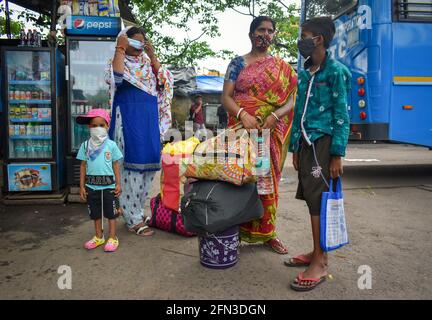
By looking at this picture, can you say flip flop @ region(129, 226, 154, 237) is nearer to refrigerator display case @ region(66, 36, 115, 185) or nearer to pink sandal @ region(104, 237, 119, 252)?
pink sandal @ region(104, 237, 119, 252)

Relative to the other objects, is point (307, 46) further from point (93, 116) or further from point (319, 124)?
point (93, 116)

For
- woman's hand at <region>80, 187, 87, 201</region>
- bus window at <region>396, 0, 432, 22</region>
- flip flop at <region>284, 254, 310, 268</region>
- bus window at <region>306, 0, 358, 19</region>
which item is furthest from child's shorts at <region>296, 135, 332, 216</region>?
bus window at <region>306, 0, 358, 19</region>

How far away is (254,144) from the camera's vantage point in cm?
276

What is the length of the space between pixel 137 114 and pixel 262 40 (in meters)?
1.29

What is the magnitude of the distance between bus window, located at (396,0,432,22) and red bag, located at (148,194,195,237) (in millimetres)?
4462

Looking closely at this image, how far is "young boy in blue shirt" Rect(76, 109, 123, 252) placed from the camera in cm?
311

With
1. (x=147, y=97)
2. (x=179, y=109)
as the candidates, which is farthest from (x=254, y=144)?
(x=179, y=109)

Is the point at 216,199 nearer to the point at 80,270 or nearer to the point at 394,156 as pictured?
the point at 80,270

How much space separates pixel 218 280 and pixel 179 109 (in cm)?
1316

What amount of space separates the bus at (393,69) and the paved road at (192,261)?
5.08 feet

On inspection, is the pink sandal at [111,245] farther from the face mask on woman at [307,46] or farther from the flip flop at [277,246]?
the face mask on woman at [307,46]

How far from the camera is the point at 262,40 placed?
9.32ft

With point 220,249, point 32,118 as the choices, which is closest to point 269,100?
point 220,249

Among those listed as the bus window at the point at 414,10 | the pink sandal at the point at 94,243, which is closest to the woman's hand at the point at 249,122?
the pink sandal at the point at 94,243
